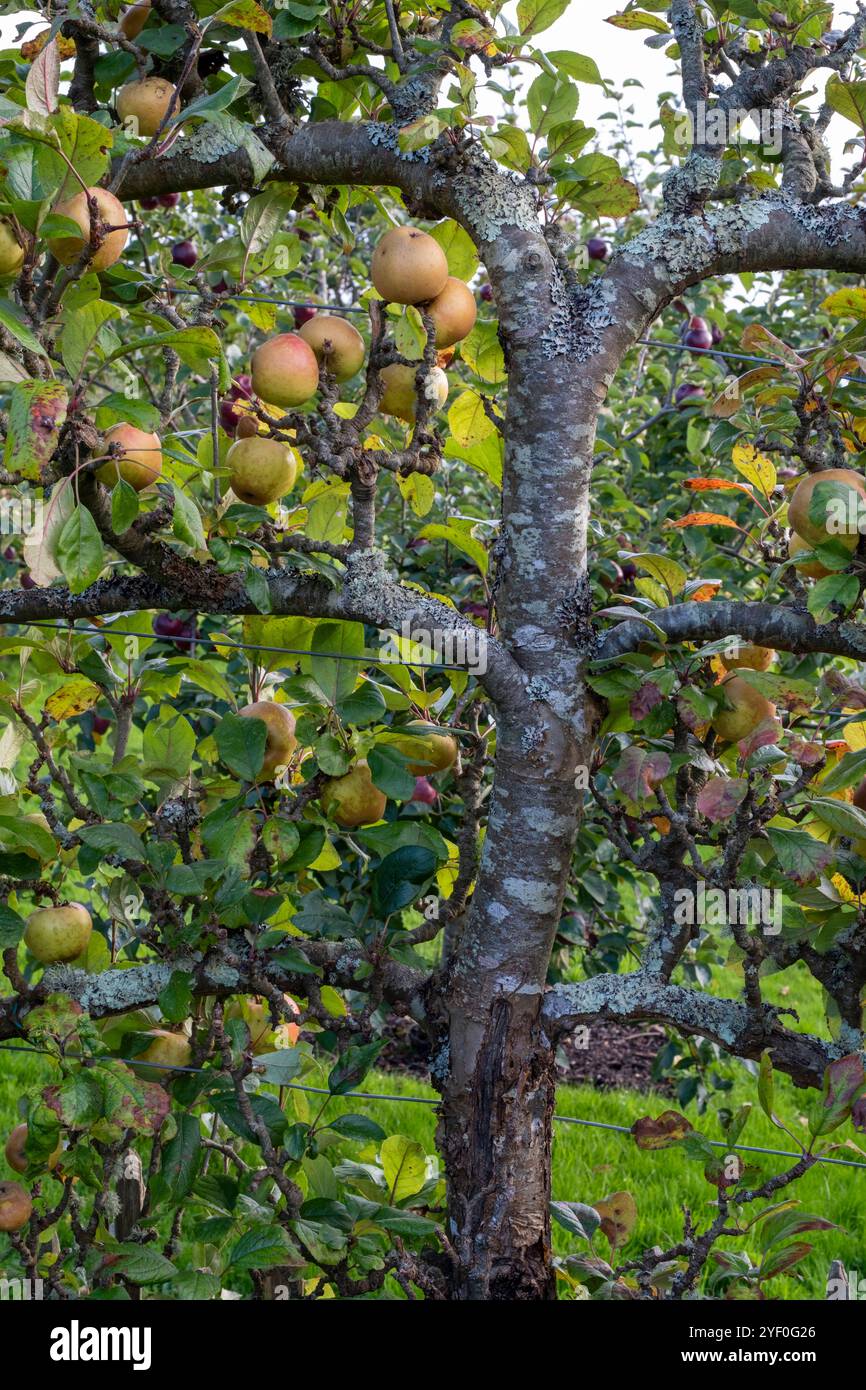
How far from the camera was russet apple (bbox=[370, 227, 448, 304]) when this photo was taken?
132 cm

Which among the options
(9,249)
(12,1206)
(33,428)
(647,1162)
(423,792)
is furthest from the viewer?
(647,1162)

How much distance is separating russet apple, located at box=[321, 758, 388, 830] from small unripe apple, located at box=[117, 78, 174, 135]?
2.70ft

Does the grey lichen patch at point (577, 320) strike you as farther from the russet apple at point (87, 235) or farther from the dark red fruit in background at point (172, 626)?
the dark red fruit in background at point (172, 626)

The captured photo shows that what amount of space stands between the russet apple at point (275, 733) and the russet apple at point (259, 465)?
282mm

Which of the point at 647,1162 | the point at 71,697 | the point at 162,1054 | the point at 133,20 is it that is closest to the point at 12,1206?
the point at 162,1054

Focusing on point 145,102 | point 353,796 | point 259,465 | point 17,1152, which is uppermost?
point 145,102

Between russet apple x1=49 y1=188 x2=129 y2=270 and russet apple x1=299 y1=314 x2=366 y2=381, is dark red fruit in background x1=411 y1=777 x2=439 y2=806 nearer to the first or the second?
russet apple x1=299 y1=314 x2=366 y2=381

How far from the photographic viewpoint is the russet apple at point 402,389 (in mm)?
1402

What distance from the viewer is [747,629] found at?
4.27ft

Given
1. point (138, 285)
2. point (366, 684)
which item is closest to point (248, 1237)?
point (366, 684)

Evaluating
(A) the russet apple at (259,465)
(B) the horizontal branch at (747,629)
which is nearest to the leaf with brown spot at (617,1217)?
(B) the horizontal branch at (747,629)

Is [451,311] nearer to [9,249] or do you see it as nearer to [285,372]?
[285,372]

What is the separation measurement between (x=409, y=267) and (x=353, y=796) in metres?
0.62
